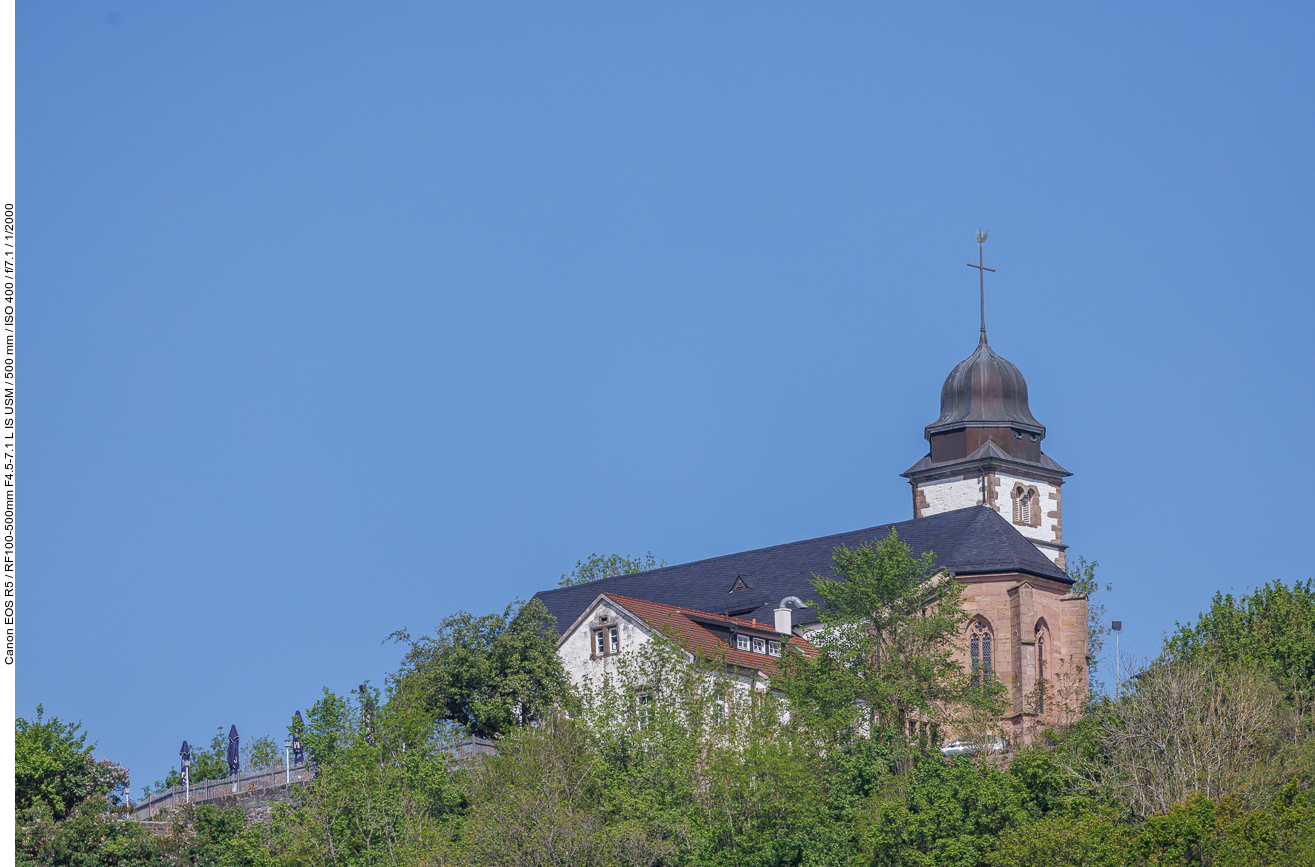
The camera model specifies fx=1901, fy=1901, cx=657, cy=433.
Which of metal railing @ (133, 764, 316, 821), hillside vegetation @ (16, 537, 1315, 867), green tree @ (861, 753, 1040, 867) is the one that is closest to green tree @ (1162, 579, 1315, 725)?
hillside vegetation @ (16, 537, 1315, 867)

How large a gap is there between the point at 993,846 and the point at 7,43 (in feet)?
103

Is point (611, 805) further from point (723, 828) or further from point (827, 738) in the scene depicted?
point (827, 738)

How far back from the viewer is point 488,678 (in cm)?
6781

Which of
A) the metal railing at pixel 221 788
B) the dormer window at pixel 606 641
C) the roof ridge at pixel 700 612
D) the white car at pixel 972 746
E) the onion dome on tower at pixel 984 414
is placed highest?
the onion dome on tower at pixel 984 414

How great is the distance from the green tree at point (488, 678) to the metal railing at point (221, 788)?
4.73m

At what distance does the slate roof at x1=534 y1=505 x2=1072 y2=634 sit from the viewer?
76812mm

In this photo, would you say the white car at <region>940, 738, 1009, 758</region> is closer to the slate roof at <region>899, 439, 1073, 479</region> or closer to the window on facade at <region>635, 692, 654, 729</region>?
the window on facade at <region>635, 692, 654, 729</region>

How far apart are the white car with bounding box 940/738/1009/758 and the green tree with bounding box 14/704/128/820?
1187 inches

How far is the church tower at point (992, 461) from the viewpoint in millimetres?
90812

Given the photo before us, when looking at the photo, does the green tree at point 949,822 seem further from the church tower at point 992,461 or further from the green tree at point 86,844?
the church tower at point 992,461

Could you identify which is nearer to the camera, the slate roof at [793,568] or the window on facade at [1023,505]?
the slate roof at [793,568]

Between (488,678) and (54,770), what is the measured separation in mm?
15512

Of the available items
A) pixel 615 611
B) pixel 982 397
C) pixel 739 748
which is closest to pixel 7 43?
pixel 739 748

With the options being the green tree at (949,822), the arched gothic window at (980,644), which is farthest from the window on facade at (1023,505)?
the green tree at (949,822)
